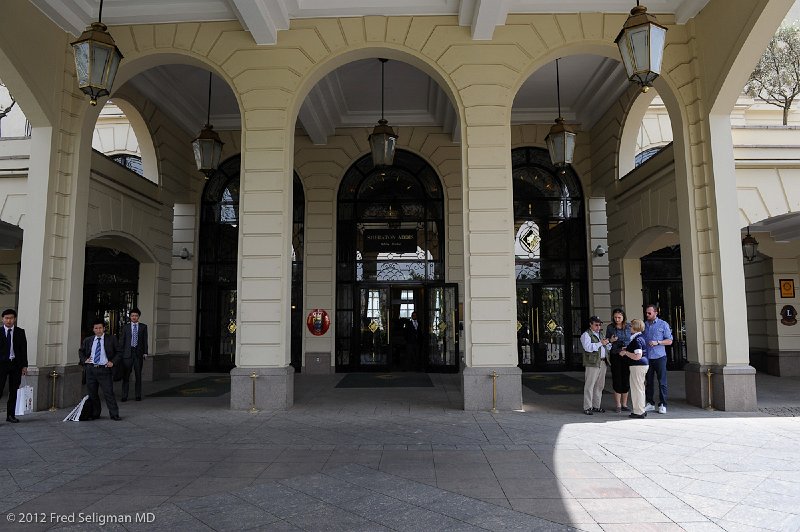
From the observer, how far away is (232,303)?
44.7ft

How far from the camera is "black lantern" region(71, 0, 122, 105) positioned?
604 cm

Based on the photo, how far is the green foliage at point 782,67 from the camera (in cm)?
1089

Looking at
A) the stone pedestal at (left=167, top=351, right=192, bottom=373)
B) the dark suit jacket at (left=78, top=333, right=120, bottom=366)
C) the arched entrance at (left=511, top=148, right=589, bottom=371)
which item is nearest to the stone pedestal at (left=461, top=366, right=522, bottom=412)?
the dark suit jacket at (left=78, top=333, right=120, bottom=366)

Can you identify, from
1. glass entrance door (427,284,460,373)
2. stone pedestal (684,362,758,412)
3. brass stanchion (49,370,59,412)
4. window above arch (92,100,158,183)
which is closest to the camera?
stone pedestal (684,362,758,412)

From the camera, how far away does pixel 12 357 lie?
7250 millimetres

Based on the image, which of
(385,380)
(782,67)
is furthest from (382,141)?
(782,67)

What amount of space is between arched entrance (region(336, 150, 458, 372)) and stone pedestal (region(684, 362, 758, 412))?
597cm

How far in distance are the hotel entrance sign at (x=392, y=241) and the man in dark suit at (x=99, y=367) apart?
7.01m

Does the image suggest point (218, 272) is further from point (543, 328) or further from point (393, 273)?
point (543, 328)

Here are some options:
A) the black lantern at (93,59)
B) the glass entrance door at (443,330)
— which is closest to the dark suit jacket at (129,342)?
the black lantern at (93,59)

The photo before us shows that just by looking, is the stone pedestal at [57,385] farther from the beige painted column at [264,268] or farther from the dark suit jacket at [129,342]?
the beige painted column at [264,268]

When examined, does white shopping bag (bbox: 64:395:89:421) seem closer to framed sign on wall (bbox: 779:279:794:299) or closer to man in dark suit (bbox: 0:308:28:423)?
man in dark suit (bbox: 0:308:28:423)

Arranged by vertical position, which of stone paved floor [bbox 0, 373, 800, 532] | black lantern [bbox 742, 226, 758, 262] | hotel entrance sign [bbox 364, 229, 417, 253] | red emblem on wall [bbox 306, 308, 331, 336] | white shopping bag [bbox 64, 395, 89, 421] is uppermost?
hotel entrance sign [bbox 364, 229, 417, 253]

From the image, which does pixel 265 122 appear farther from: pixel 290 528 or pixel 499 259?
pixel 290 528
